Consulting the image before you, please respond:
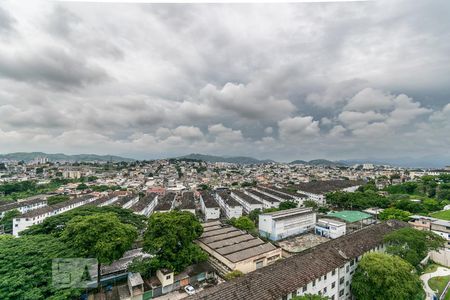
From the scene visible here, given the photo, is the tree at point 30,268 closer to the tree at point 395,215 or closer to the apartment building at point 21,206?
the apartment building at point 21,206

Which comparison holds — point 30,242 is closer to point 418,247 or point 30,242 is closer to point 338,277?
point 338,277

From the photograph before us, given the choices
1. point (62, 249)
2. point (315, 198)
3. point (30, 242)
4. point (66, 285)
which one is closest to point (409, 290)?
point (66, 285)

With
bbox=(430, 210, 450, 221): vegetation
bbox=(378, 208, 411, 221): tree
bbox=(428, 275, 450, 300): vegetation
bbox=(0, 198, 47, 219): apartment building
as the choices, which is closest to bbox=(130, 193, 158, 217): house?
bbox=(0, 198, 47, 219): apartment building

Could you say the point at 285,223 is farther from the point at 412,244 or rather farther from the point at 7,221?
the point at 7,221

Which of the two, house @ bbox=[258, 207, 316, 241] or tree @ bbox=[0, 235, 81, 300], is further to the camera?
house @ bbox=[258, 207, 316, 241]

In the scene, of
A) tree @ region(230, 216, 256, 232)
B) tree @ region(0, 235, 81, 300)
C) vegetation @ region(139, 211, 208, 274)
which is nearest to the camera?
tree @ region(0, 235, 81, 300)

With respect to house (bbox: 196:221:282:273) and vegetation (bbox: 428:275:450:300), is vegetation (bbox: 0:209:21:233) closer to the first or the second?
house (bbox: 196:221:282:273)

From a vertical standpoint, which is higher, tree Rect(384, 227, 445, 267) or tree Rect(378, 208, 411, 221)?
tree Rect(384, 227, 445, 267)
